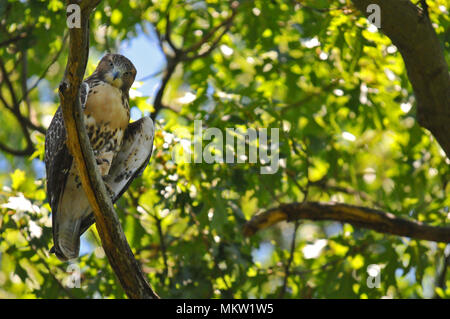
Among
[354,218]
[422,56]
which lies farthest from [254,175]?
[422,56]

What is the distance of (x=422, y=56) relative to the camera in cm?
431

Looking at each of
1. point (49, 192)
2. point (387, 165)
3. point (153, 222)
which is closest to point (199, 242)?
point (153, 222)

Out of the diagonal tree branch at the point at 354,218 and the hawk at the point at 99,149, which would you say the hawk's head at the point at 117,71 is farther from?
the diagonal tree branch at the point at 354,218

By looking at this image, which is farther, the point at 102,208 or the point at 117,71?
Result: the point at 117,71

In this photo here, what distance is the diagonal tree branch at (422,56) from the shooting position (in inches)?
166

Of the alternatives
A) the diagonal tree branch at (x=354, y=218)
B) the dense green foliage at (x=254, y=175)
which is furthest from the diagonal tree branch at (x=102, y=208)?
the diagonal tree branch at (x=354, y=218)

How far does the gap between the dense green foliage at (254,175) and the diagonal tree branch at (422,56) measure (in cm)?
69

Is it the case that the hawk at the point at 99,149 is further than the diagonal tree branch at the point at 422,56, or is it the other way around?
the hawk at the point at 99,149

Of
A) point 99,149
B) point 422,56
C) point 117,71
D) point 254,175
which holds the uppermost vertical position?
point 422,56

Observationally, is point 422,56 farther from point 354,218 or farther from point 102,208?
point 102,208

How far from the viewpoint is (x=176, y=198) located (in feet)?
18.3

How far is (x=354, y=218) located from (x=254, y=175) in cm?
111

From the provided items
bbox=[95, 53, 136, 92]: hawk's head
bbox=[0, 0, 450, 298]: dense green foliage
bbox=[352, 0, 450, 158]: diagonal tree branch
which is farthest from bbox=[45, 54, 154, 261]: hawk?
bbox=[352, 0, 450, 158]: diagonal tree branch
